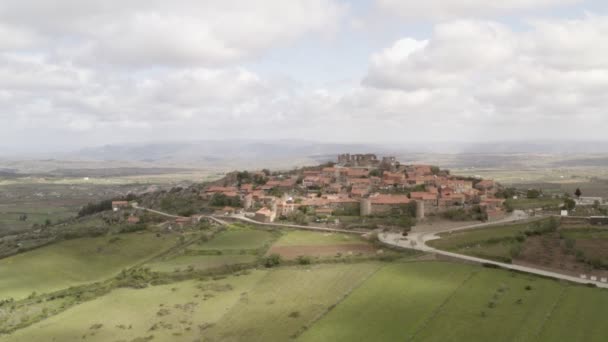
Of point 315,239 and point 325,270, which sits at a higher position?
point 315,239

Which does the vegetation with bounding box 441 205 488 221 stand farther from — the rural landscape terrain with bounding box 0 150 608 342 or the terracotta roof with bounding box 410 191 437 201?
the terracotta roof with bounding box 410 191 437 201

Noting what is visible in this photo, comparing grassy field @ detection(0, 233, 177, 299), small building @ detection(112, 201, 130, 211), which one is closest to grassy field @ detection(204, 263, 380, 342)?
grassy field @ detection(0, 233, 177, 299)

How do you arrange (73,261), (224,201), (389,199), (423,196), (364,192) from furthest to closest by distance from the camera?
(224,201)
(364,192)
(389,199)
(423,196)
(73,261)

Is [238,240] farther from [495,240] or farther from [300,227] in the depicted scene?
[495,240]

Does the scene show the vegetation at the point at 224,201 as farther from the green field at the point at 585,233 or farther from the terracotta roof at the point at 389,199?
the green field at the point at 585,233

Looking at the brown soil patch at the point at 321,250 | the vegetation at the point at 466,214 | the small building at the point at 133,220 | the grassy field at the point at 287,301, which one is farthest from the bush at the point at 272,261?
the small building at the point at 133,220

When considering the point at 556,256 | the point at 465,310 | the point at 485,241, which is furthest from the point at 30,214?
the point at 556,256
